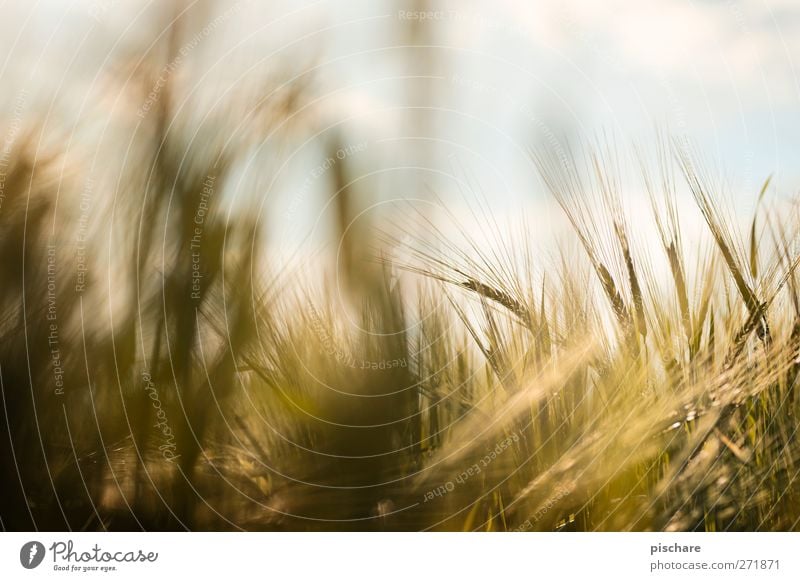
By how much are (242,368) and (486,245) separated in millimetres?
306

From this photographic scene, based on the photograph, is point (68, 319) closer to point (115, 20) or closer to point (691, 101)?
point (115, 20)

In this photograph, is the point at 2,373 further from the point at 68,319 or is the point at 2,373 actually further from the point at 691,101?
the point at 691,101

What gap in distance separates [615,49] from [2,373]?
0.78 meters

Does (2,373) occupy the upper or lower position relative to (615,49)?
lower

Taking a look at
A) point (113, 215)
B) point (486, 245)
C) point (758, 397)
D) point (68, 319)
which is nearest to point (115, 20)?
point (113, 215)

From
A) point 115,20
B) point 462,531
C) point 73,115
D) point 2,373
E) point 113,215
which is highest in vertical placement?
point 115,20

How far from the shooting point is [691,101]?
75 centimetres

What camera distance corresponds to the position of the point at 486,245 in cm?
73

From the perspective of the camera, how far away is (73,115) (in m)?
0.72

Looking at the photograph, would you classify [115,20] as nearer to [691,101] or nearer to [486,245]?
[486,245]

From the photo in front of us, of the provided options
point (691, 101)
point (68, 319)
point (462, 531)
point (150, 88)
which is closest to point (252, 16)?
point (150, 88)

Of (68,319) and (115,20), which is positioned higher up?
(115,20)

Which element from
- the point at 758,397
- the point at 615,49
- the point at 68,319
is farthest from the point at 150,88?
the point at 758,397

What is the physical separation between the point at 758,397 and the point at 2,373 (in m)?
0.84
